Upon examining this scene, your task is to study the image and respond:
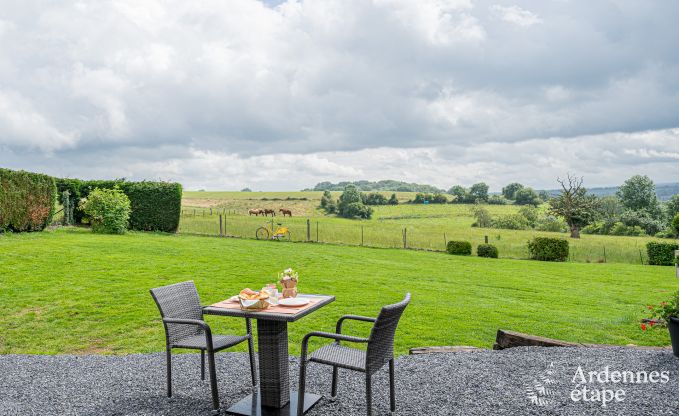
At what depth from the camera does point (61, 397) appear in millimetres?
4219

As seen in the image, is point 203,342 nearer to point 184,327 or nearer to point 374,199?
point 184,327

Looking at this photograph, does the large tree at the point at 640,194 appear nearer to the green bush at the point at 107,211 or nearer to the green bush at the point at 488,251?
the green bush at the point at 488,251

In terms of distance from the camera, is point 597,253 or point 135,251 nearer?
point 135,251

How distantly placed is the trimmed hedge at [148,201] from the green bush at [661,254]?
21228 mm

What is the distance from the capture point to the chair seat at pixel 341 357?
11.7 feet

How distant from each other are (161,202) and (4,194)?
6.63 metres

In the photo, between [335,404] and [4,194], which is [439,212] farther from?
[335,404]

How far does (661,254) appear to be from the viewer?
19.4 meters

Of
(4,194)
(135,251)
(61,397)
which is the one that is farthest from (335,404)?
(4,194)

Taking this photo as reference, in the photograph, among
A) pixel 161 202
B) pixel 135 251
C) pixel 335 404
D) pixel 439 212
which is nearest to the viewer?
pixel 335 404

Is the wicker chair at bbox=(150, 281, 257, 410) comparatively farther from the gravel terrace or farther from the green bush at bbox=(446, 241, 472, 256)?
the green bush at bbox=(446, 241, 472, 256)

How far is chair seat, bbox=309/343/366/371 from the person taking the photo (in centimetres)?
358

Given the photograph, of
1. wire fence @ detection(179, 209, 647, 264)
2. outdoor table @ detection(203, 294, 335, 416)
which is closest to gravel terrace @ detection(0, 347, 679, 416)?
outdoor table @ detection(203, 294, 335, 416)

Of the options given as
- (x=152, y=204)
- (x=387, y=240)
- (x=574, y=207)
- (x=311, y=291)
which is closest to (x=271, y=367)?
(x=311, y=291)
